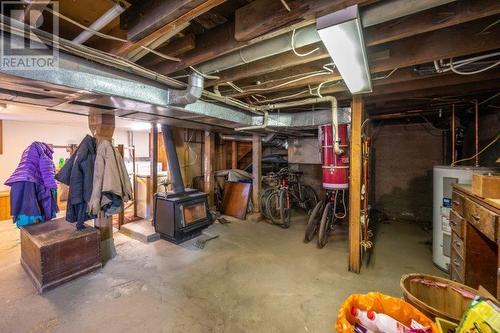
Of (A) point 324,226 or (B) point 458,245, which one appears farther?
(A) point 324,226

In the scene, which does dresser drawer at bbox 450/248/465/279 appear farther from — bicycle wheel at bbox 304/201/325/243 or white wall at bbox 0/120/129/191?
white wall at bbox 0/120/129/191

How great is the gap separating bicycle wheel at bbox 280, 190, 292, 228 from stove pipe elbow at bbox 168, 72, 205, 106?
2.64 meters

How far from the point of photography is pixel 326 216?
318 cm

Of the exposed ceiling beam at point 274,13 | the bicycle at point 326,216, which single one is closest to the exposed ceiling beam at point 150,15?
the exposed ceiling beam at point 274,13

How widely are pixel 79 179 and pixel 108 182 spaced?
32 cm

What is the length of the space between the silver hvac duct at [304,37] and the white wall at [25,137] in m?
5.81

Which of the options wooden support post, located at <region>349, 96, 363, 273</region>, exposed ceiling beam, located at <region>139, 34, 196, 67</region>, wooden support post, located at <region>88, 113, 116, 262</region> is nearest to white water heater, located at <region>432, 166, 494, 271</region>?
wooden support post, located at <region>349, 96, 363, 273</region>

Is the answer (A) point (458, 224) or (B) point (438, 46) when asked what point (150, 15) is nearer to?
(B) point (438, 46)

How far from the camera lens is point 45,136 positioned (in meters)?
5.39

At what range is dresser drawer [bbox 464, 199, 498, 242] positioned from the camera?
126cm

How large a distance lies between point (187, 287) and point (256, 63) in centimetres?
224

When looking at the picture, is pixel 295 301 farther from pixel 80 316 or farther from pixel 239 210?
pixel 239 210

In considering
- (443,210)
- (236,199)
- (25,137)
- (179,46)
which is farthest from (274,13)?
(25,137)

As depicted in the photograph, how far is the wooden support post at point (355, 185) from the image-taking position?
7.93ft
